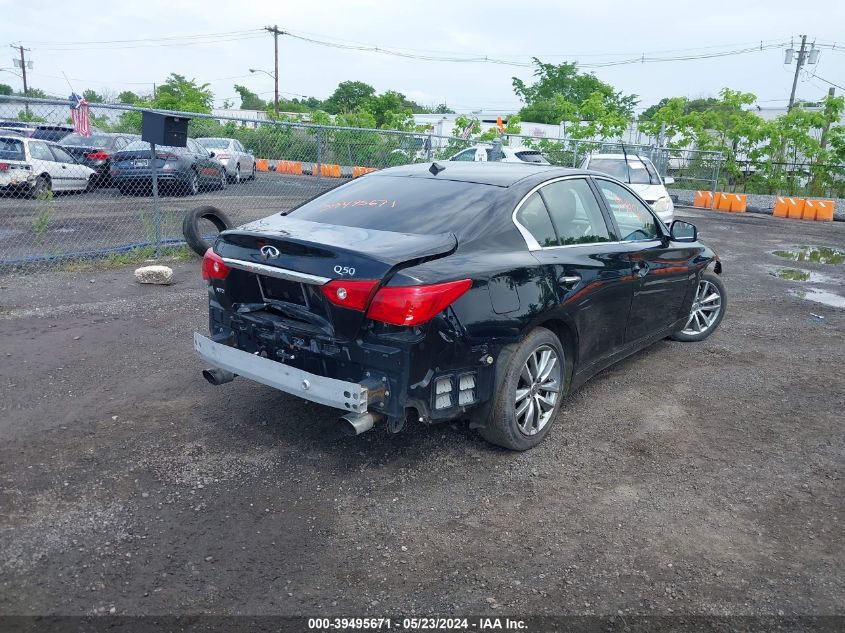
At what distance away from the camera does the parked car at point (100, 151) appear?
11713mm

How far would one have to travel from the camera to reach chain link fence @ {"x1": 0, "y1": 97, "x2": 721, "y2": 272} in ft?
31.2

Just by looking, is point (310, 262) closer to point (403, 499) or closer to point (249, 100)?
point (403, 499)

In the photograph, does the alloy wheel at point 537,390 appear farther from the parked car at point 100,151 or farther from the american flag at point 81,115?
the parked car at point 100,151

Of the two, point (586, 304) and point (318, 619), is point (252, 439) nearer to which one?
point (318, 619)

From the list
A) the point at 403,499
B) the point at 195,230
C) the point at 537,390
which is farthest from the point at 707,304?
the point at 195,230

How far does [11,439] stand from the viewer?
400 centimetres

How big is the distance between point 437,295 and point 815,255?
12058 millimetres

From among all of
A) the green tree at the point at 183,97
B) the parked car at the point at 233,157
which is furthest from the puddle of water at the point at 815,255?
the green tree at the point at 183,97

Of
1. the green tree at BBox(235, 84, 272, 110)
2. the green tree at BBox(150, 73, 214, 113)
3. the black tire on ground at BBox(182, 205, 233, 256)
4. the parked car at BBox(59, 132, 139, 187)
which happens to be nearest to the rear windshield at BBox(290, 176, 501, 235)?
the black tire on ground at BBox(182, 205, 233, 256)

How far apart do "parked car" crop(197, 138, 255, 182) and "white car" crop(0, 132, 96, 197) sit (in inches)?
101

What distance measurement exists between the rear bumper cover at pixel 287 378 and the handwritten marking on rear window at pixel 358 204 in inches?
47.0

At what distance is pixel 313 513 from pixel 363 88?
69039 mm

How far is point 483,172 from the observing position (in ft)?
15.3

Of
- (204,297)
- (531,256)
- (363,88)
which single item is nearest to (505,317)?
(531,256)
